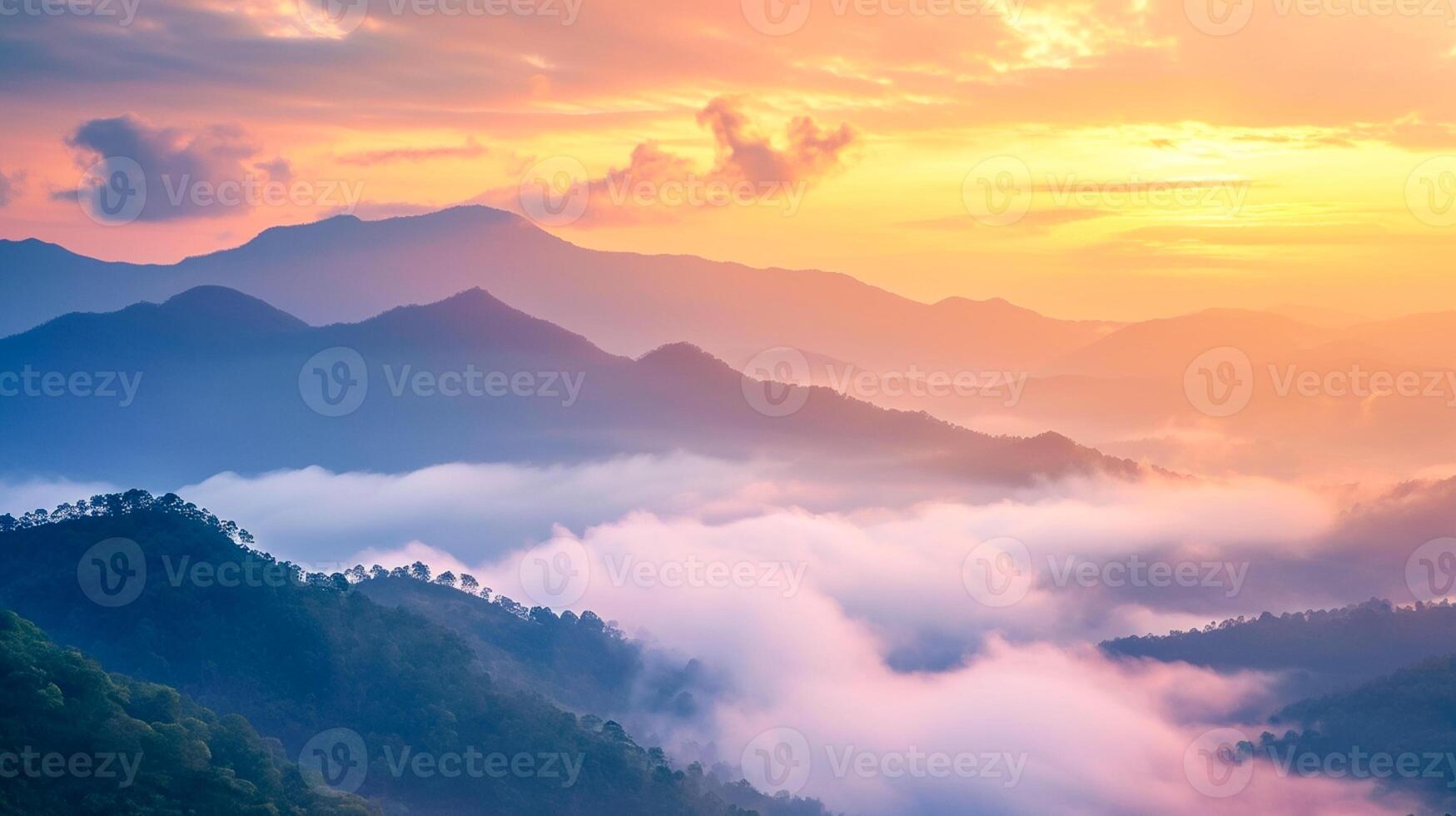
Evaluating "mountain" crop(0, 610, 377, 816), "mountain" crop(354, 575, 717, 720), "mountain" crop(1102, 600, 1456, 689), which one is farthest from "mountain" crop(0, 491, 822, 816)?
"mountain" crop(1102, 600, 1456, 689)

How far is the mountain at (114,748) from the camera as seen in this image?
4559 centimetres

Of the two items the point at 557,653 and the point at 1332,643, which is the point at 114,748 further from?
the point at 1332,643

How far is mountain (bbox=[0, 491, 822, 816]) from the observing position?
6556cm

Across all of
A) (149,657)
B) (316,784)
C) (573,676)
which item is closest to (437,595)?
(573,676)

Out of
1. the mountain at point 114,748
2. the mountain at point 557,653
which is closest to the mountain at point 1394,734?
the mountain at point 557,653

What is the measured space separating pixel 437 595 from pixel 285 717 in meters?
30.1

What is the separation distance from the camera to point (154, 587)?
67688mm

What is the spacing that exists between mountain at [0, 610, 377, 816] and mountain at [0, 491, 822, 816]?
42.7 ft

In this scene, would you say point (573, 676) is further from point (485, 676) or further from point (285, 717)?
point (285, 717)

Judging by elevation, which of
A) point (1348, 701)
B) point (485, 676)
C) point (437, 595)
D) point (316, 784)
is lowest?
point (316, 784)

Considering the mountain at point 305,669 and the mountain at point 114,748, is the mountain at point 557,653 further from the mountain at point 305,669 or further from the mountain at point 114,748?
the mountain at point 114,748

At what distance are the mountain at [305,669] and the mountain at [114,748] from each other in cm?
1302

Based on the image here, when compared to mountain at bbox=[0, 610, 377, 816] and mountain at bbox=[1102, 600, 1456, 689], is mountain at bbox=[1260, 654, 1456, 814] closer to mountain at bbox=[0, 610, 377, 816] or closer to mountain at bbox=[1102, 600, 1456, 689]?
mountain at bbox=[1102, 600, 1456, 689]

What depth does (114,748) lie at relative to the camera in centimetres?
4738
